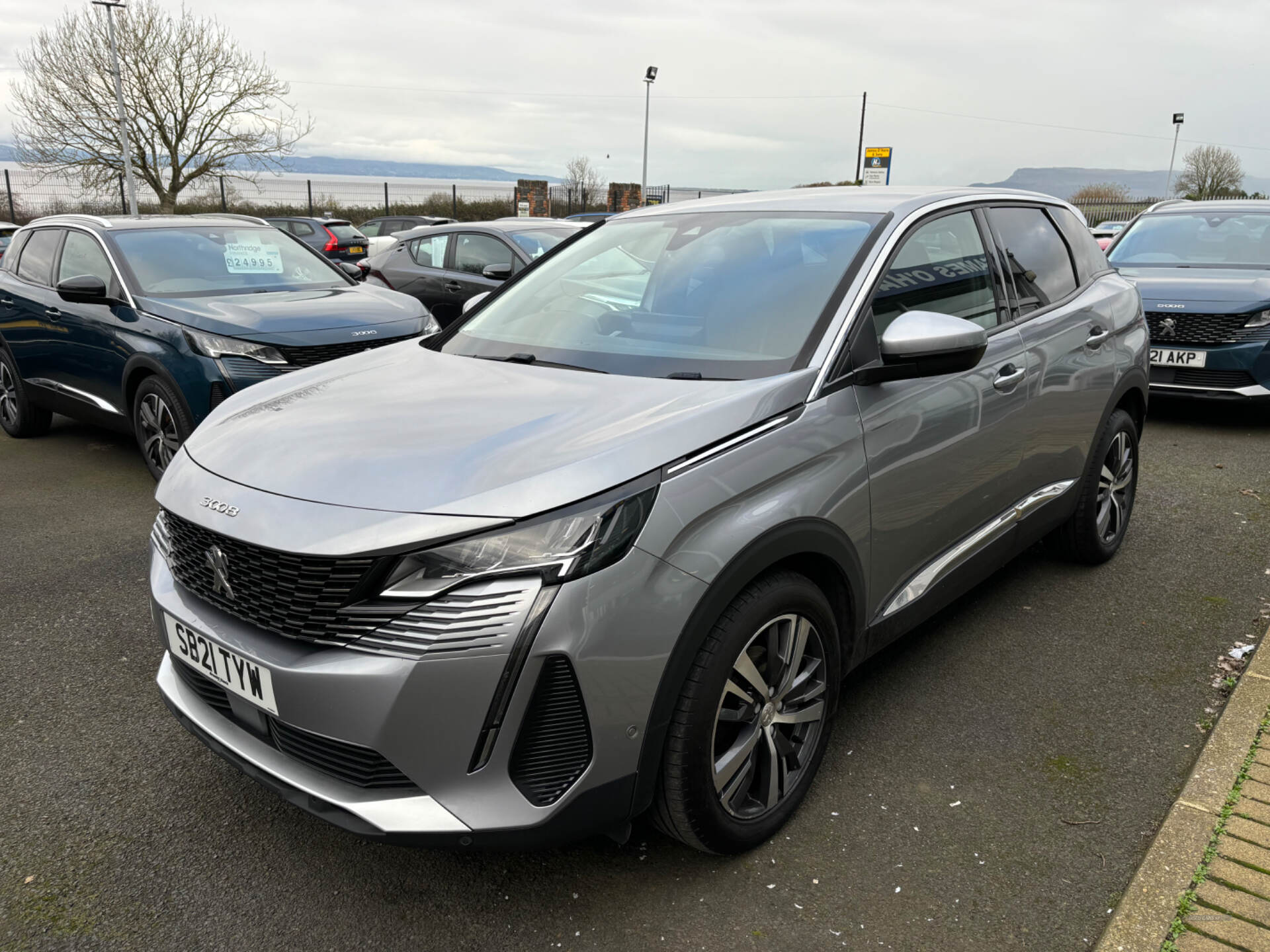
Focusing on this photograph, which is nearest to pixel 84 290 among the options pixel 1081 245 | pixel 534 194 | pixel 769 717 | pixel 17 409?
pixel 17 409

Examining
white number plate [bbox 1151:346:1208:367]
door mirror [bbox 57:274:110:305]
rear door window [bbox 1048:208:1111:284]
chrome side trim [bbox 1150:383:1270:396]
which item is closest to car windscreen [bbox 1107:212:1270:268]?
white number plate [bbox 1151:346:1208:367]

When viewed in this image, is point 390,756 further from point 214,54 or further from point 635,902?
point 214,54

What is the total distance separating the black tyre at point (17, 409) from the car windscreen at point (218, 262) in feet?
5.28

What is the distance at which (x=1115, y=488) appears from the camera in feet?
14.6

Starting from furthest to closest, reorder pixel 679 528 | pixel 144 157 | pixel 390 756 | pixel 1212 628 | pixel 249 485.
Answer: pixel 144 157
pixel 1212 628
pixel 249 485
pixel 679 528
pixel 390 756

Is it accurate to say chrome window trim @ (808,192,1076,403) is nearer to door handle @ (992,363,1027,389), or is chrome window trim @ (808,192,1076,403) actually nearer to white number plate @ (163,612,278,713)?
door handle @ (992,363,1027,389)

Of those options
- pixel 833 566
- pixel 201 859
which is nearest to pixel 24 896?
pixel 201 859

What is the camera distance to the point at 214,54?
96.0 feet

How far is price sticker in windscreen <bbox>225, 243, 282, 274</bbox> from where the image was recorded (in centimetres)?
652

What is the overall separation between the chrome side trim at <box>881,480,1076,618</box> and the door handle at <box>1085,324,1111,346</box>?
0.57 metres

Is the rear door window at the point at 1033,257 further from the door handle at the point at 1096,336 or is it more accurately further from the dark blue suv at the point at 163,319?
the dark blue suv at the point at 163,319

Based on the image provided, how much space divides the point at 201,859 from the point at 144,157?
31.7 metres

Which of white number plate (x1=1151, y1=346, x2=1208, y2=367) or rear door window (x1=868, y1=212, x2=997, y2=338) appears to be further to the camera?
white number plate (x1=1151, y1=346, x2=1208, y2=367)

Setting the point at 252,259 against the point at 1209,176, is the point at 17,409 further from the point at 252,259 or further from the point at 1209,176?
the point at 1209,176
